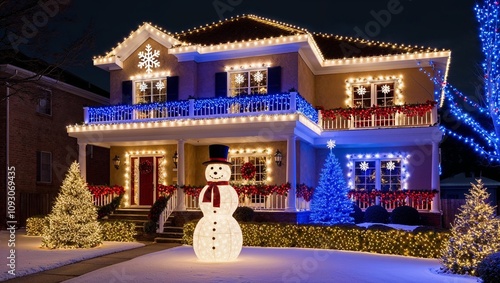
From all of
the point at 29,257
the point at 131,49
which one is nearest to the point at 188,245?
the point at 29,257

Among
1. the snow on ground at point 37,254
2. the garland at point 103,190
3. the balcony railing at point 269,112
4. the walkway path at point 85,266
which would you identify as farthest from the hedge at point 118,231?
the balcony railing at point 269,112

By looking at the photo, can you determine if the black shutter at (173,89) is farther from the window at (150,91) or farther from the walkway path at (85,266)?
the walkway path at (85,266)

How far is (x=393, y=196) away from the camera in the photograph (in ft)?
68.2

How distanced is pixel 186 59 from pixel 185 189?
220 inches

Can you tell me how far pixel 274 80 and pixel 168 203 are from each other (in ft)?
20.6

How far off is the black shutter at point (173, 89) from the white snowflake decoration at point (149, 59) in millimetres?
1019

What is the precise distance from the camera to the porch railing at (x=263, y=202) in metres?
19.4

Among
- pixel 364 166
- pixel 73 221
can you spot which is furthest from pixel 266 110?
pixel 73 221

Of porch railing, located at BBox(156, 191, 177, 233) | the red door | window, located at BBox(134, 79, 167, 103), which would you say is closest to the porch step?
porch railing, located at BBox(156, 191, 177, 233)

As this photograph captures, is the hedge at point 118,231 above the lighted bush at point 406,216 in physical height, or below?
below

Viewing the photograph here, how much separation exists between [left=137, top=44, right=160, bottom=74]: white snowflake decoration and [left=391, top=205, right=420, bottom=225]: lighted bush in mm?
11382

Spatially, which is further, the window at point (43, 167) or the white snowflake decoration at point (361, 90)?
the window at point (43, 167)

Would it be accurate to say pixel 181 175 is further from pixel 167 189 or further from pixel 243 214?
pixel 243 214

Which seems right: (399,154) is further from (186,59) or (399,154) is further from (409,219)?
(186,59)
